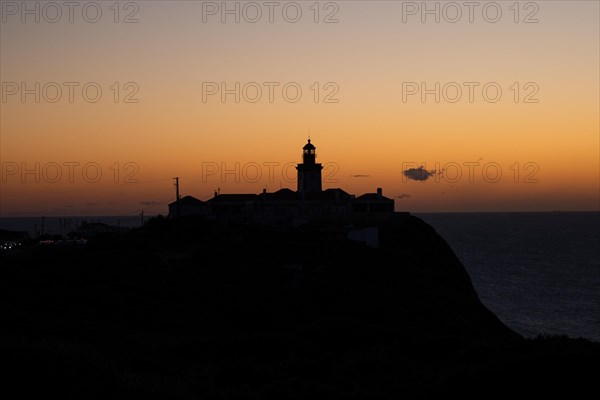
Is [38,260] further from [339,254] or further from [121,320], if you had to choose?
[339,254]

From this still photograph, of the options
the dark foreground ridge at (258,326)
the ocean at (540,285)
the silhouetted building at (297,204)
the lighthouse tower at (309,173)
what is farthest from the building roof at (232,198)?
the ocean at (540,285)

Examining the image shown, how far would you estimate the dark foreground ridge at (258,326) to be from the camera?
18047 mm

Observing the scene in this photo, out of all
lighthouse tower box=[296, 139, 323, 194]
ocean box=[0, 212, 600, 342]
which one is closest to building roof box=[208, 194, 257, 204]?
lighthouse tower box=[296, 139, 323, 194]

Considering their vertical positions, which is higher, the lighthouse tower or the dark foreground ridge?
the lighthouse tower

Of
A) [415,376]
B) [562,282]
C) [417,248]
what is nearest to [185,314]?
[415,376]

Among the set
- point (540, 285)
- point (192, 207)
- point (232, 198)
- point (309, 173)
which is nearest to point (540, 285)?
point (540, 285)

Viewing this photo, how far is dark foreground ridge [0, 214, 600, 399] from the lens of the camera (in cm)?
1805

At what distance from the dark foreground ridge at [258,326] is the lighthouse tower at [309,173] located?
18933 millimetres

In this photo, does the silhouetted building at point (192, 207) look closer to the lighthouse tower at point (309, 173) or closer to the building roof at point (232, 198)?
the building roof at point (232, 198)

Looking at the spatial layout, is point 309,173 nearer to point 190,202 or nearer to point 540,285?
point 190,202

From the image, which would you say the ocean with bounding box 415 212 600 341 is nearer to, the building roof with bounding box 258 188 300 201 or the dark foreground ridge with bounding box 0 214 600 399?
the dark foreground ridge with bounding box 0 214 600 399

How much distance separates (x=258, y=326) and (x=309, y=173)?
53.7m

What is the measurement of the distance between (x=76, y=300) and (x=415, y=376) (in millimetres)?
20578

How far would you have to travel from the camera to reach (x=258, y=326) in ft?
120
